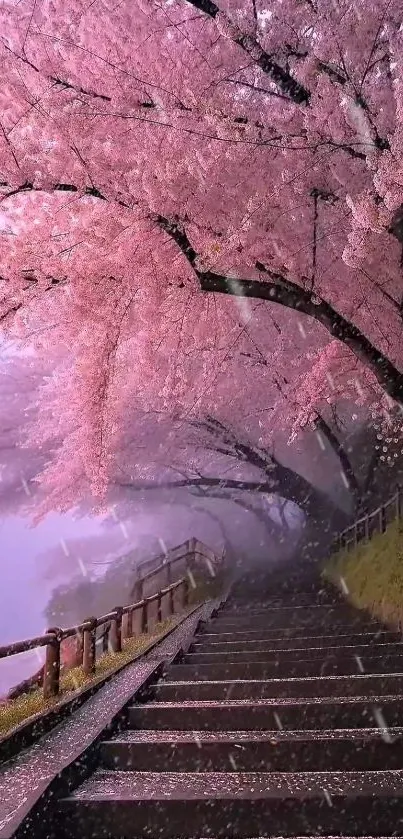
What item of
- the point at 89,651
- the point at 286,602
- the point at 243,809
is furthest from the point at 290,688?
the point at 286,602

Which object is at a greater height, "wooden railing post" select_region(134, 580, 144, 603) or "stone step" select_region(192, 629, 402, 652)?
"wooden railing post" select_region(134, 580, 144, 603)

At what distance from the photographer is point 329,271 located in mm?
9969

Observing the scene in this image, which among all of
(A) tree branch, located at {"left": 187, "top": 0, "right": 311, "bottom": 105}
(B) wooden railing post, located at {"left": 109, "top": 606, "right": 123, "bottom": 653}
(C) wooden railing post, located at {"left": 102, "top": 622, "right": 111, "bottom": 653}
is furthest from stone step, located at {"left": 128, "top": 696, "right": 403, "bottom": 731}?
(A) tree branch, located at {"left": 187, "top": 0, "right": 311, "bottom": 105}

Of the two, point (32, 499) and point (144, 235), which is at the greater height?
point (32, 499)

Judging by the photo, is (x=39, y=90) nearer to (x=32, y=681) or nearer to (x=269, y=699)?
(x=269, y=699)

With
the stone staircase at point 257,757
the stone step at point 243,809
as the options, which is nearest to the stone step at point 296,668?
the stone staircase at point 257,757

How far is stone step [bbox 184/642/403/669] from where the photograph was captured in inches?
234

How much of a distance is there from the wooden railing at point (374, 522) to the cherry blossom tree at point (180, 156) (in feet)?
11.4

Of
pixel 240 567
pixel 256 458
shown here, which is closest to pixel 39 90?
pixel 256 458

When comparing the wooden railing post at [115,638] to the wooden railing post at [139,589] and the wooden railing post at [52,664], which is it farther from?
the wooden railing post at [139,589]

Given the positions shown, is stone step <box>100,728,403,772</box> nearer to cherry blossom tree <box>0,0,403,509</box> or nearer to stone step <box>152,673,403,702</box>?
stone step <box>152,673,403,702</box>

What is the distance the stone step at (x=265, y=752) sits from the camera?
3551mm

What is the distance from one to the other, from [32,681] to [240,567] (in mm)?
17248

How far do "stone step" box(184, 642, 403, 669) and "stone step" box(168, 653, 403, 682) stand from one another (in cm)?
7
